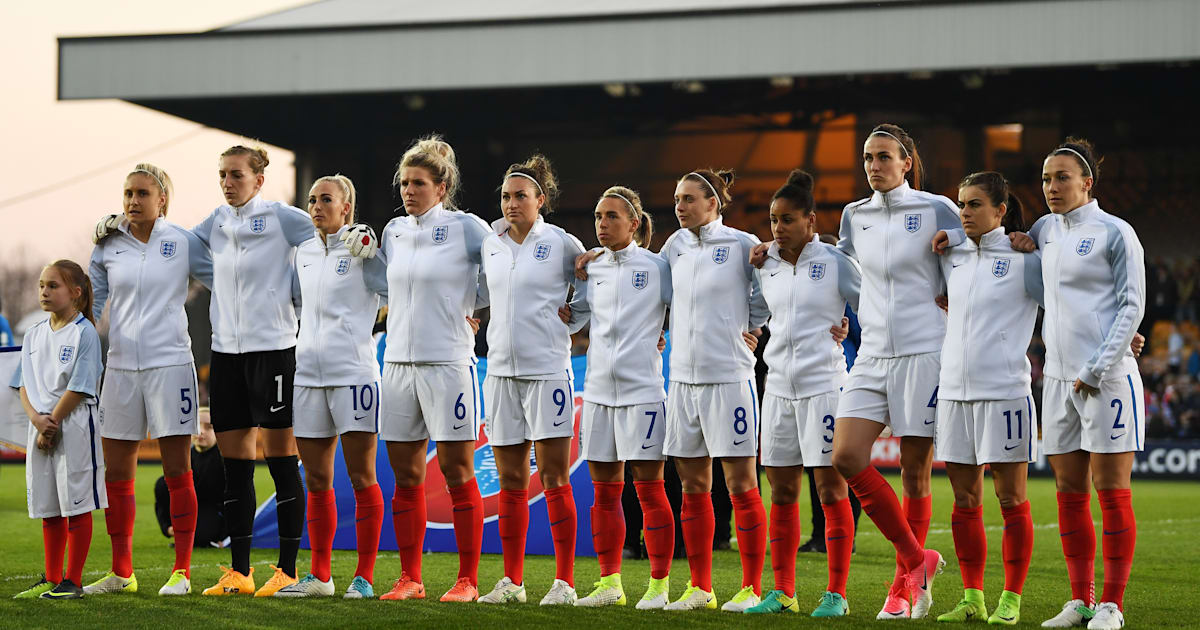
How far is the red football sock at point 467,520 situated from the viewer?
268 inches

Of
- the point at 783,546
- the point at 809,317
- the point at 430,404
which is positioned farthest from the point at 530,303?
the point at 783,546

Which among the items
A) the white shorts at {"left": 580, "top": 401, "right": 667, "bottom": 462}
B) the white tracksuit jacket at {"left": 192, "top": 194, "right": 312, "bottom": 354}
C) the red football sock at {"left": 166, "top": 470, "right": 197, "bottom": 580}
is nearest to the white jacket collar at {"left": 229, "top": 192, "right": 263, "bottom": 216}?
the white tracksuit jacket at {"left": 192, "top": 194, "right": 312, "bottom": 354}

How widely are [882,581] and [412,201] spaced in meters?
3.58

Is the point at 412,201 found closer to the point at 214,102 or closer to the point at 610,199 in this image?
the point at 610,199

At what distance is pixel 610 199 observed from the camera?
6.83 meters

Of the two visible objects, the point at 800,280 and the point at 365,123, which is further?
the point at 365,123

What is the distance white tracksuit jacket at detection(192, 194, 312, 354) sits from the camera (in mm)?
7031

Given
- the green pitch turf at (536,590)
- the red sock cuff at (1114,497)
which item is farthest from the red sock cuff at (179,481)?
the red sock cuff at (1114,497)

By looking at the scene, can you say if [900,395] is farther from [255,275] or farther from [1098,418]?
[255,275]

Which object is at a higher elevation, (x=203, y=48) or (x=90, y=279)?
(x=203, y=48)

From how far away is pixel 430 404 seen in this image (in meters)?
6.74

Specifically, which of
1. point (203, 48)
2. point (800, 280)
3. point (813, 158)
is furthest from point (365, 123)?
point (800, 280)

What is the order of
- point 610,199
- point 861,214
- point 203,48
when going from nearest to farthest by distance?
point 861,214 → point 610,199 → point 203,48

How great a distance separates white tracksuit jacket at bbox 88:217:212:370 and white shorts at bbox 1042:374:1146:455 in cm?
425
